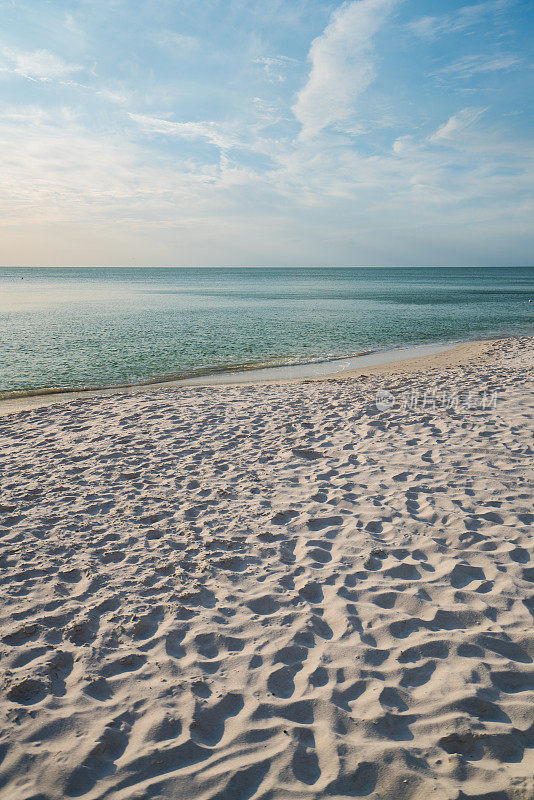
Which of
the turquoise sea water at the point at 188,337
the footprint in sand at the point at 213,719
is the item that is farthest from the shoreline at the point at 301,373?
the footprint in sand at the point at 213,719

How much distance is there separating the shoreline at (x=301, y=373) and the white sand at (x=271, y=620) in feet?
18.7

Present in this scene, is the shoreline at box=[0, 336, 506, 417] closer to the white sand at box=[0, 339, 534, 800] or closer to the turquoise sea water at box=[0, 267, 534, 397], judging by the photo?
the turquoise sea water at box=[0, 267, 534, 397]

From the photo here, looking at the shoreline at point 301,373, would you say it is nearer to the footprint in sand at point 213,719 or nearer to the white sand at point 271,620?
the white sand at point 271,620

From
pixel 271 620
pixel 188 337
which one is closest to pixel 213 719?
pixel 271 620

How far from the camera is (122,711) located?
312 centimetres

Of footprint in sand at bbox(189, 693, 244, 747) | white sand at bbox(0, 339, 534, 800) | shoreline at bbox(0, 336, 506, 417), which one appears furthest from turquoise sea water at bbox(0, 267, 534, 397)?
footprint in sand at bbox(189, 693, 244, 747)

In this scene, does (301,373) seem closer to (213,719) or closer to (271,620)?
(271,620)

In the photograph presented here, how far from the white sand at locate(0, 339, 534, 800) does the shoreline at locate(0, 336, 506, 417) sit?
569 cm

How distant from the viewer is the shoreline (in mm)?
13000

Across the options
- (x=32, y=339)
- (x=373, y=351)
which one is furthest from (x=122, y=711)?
(x=32, y=339)

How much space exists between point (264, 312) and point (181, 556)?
3541 centimetres

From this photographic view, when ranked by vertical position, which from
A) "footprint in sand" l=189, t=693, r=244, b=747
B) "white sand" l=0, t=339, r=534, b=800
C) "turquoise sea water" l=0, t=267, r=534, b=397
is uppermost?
"turquoise sea water" l=0, t=267, r=534, b=397

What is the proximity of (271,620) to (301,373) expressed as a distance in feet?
41.4

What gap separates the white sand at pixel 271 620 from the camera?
9.05ft
